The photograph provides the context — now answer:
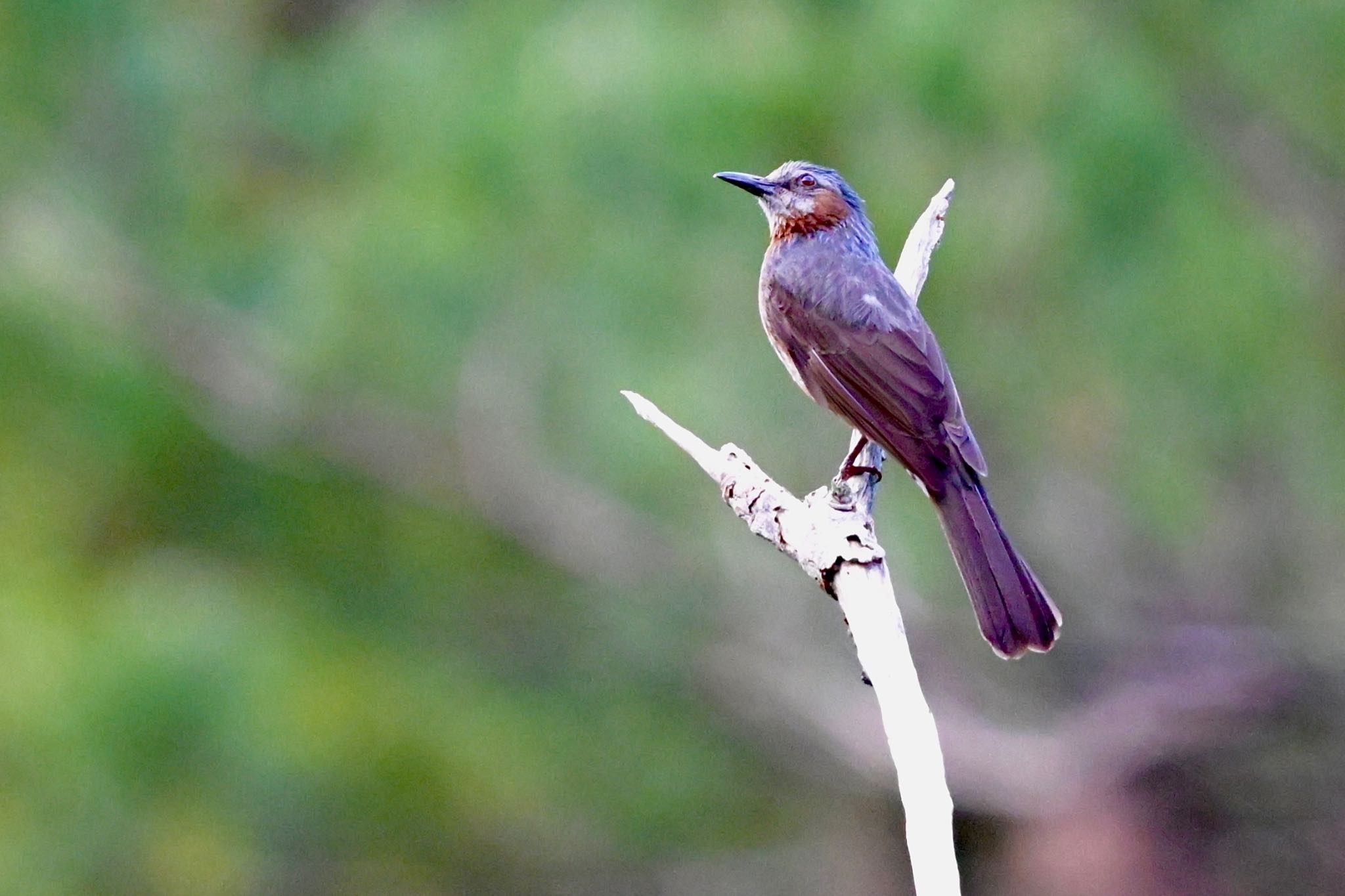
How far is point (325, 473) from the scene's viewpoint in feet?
26.1

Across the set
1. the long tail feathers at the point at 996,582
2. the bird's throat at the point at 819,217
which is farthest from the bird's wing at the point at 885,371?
the bird's throat at the point at 819,217

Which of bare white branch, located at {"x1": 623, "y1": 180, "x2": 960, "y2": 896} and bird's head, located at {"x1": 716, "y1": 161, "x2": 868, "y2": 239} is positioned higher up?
bird's head, located at {"x1": 716, "y1": 161, "x2": 868, "y2": 239}

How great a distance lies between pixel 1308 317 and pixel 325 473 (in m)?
4.39

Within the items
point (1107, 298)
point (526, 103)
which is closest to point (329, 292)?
point (526, 103)

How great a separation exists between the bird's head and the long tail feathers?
1388mm

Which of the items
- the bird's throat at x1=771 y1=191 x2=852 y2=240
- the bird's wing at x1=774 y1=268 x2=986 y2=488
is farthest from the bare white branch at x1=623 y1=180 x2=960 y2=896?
the bird's throat at x1=771 y1=191 x2=852 y2=240

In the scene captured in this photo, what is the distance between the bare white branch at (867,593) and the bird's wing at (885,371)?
0.65 feet

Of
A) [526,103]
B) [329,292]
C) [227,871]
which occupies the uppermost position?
[526,103]

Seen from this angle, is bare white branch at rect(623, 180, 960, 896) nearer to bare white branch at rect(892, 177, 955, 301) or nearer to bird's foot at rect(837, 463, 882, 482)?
bird's foot at rect(837, 463, 882, 482)

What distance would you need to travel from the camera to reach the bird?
4.08m

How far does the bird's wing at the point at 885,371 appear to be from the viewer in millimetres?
4379

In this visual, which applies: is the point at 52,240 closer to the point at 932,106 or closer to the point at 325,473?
the point at 325,473

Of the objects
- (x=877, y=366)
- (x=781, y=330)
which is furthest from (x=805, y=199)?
(x=877, y=366)

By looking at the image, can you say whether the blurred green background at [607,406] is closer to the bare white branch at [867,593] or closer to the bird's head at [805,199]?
the bird's head at [805,199]
